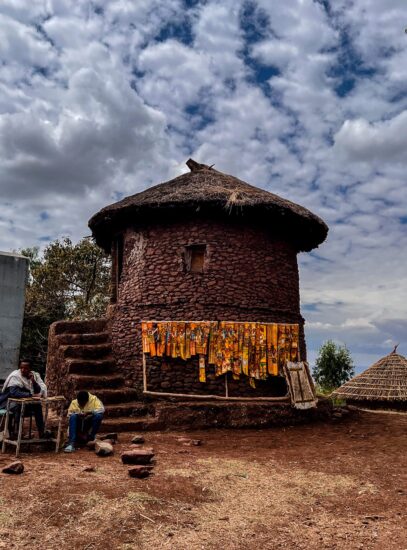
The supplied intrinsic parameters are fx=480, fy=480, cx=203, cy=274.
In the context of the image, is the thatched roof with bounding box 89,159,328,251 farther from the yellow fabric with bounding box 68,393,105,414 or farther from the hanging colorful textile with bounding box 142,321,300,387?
the yellow fabric with bounding box 68,393,105,414

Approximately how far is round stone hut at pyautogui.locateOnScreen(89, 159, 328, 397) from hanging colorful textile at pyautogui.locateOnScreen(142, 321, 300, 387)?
33cm

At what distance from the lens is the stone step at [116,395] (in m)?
→ 10.5

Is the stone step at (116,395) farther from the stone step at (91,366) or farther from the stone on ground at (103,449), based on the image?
the stone on ground at (103,449)

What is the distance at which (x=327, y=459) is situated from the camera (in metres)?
7.75

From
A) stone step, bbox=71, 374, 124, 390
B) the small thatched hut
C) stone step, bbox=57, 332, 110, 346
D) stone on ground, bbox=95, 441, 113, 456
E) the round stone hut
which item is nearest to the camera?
stone on ground, bbox=95, 441, 113, 456

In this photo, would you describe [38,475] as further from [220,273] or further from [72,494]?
[220,273]

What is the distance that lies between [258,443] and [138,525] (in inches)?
183

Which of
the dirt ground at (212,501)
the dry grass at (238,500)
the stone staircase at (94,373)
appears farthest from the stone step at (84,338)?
the dry grass at (238,500)

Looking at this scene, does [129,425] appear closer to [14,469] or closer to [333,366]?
[14,469]

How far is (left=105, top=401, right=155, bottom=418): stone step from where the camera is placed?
10031 millimetres

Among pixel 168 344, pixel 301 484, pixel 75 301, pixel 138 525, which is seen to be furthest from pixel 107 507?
pixel 75 301

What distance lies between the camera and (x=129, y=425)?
31.1 ft

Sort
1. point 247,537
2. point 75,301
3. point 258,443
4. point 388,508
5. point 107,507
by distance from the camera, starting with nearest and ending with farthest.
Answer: point 247,537
point 107,507
point 388,508
point 258,443
point 75,301

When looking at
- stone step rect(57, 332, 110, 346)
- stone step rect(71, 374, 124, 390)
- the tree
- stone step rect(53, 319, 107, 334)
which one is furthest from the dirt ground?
the tree
